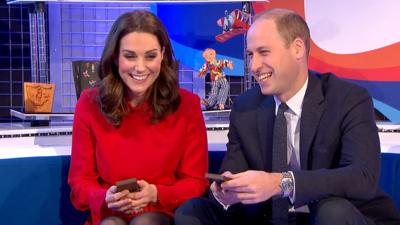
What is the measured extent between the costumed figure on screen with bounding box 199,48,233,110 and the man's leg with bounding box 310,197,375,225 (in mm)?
1283

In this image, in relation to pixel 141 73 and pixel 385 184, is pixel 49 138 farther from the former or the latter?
pixel 385 184

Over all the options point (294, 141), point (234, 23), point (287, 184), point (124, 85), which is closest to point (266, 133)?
point (294, 141)

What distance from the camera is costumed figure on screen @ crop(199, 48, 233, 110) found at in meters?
3.15

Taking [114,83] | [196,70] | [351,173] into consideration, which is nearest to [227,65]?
[196,70]

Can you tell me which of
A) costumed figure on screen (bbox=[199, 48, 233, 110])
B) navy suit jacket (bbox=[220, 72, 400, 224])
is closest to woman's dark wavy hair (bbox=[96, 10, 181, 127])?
navy suit jacket (bbox=[220, 72, 400, 224])

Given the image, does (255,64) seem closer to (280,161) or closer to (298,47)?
(298,47)

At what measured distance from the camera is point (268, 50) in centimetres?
217

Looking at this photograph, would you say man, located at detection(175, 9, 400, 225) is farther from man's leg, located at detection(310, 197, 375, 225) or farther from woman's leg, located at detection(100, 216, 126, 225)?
woman's leg, located at detection(100, 216, 126, 225)

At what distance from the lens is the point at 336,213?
6.11ft

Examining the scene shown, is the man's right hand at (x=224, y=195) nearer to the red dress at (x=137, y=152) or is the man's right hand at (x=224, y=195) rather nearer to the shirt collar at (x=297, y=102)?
the red dress at (x=137, y=152)

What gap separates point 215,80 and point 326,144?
1133 millimetres

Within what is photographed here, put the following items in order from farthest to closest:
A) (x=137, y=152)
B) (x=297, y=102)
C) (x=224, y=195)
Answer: (x=137, y=152) → (x=297, y=102) → (x=224, y=195)

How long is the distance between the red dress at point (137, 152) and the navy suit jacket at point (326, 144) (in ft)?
0.51

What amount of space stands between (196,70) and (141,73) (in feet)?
4.01
